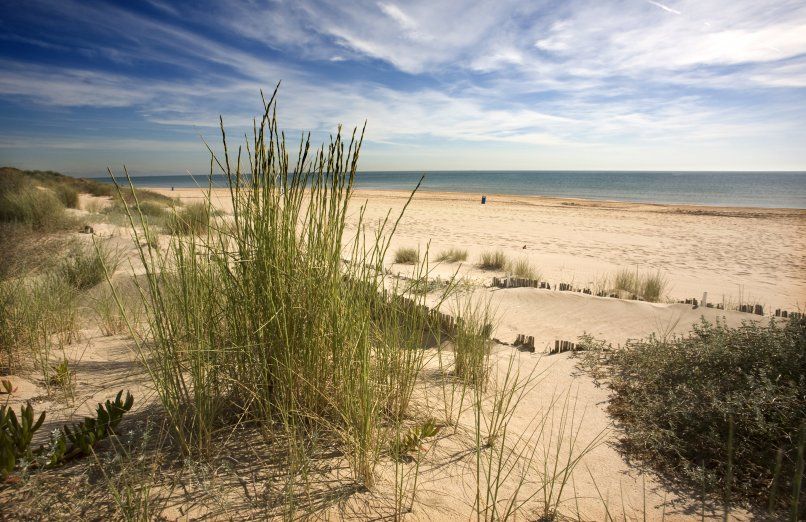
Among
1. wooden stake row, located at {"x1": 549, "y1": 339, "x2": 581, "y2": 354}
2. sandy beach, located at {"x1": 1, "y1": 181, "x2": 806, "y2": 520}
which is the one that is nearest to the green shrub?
sandy beach, located at {"x1": 1, "y1": 181, "x2": 806, "y2": 520}

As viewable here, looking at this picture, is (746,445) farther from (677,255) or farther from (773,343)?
(677,255)

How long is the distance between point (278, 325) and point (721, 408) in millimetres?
2351

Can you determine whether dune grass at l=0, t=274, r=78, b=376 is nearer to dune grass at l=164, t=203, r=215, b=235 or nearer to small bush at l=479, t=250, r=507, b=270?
dune grass at l=164, t=203, r=215, b=235

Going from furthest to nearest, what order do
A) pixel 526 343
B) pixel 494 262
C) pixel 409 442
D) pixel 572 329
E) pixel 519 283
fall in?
pixel 494 262
pixel 519 283
pixel 572 329
pixel 526 343
pixel 409 442

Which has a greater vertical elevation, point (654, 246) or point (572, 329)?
point (654, 246)

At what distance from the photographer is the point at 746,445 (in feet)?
6.79

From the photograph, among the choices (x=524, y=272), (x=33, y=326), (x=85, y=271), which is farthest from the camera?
(x=524, y=272)

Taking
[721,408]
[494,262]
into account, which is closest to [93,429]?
[721,408]

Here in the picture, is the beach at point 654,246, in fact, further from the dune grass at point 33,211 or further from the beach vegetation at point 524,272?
the dune grass at point 33,211

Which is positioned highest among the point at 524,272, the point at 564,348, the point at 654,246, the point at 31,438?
the point at 654,246

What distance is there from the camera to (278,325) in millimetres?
1849

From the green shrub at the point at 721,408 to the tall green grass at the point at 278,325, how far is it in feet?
5.10

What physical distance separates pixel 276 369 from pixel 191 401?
43 cm

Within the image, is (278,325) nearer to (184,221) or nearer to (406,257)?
(184,221)
